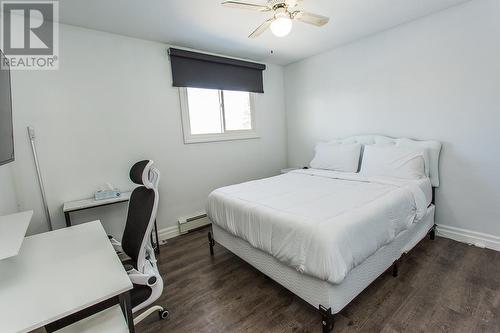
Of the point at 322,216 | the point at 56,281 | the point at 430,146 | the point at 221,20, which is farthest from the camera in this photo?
the point at 430,146

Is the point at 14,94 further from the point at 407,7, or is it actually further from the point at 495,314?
the point at 495,314

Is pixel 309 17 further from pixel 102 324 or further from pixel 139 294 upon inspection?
pixel 102 324

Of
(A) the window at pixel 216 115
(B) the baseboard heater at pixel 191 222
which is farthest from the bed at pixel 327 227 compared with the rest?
(A) the window at pixel 216 115

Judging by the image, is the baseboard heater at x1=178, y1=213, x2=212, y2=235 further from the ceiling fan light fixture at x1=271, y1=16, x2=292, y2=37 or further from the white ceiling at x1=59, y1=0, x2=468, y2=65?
the ceiling fan light fixture at x1=271, y1=16, x2=292, y2=37

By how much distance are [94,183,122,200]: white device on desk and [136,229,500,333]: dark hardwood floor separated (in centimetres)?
93

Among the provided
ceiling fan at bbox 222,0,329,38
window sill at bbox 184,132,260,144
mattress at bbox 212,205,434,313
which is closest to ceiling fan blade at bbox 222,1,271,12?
ceiling fan at bbox 222,0,329,38

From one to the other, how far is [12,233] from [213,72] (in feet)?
8.89

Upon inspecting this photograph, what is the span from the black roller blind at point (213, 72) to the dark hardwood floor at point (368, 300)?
2.27 meters

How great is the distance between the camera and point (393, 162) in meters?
2.54

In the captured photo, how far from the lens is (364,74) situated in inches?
121

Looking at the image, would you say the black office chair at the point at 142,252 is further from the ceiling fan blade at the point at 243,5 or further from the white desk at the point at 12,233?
the ceiling fan blade at the point at 243,5

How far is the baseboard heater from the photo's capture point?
10.1 ft

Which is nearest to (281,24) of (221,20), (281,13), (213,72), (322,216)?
(281,13)

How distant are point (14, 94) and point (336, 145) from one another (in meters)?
3.55
